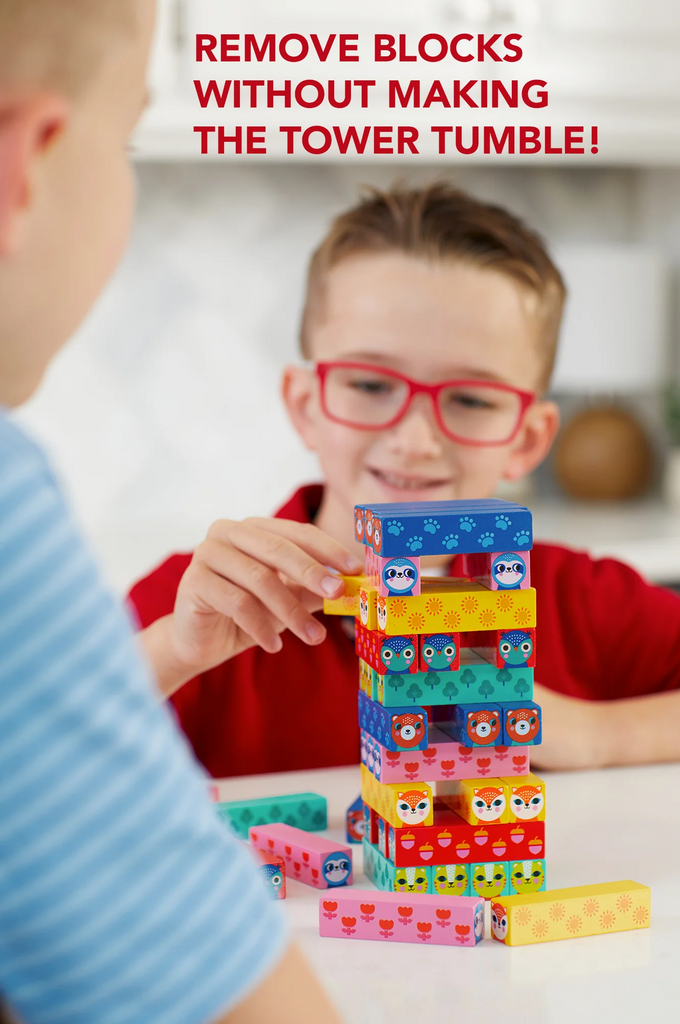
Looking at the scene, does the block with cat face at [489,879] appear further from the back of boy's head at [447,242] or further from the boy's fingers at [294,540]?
the back of boy's head at [447,242]

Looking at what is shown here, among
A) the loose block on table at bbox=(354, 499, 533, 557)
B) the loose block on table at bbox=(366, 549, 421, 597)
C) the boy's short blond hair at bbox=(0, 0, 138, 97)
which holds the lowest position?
the loose block on table at bbox=(366, 549, 421, 597)

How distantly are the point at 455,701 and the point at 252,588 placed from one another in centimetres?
23

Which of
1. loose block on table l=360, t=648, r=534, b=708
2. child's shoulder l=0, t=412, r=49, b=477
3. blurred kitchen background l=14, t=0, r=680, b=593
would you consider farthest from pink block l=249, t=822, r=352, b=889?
blurred kitchen background l=14, t=0, r=680, b=593

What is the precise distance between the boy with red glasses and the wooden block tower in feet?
2.01

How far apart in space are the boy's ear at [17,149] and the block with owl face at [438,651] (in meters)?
0.38

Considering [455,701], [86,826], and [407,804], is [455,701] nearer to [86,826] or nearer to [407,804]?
[407,804]

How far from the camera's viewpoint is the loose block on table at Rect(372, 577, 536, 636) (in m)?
0.67

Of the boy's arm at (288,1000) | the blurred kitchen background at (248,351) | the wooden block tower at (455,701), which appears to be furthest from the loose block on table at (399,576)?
the blurred kitchen background at (248,351)

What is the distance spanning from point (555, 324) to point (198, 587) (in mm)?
817

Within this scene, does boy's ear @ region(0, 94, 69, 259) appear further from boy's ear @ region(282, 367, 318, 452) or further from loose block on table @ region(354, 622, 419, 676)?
boy's ear @ region(282, 367, 318, 452)

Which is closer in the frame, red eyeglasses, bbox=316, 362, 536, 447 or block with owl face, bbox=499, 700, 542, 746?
block with owl face, bbox=499, 700, 542, 746

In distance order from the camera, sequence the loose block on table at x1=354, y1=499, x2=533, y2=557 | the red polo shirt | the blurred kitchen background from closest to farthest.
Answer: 1. the loose block on table at x1=354, y1=499, x2=533, y2=557
2. the red polo shirt
3. the blurred kitchen background

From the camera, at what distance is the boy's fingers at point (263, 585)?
2.73 feet

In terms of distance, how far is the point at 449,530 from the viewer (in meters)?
0.67
